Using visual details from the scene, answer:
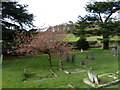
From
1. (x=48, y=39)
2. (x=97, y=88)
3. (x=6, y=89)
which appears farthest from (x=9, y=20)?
(x=97, y=88)

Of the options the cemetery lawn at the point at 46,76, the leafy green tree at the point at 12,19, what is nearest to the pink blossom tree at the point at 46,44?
the cemetery lawn at the point at 46,76

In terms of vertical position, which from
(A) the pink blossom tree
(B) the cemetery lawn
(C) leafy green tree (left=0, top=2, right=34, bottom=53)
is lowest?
(B) the cemetery lawn

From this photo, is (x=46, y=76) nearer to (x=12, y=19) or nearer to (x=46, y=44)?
(x=46, y=44)

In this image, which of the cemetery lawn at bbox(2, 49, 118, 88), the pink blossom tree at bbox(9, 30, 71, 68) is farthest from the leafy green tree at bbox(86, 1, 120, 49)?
the pink blossom tree at bbox(9, 30, 71, 68)

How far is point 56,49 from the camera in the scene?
818cm

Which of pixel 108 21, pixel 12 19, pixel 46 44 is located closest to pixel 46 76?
pixel 46 44

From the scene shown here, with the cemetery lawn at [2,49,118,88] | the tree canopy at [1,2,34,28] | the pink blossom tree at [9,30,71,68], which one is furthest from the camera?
the tree canopy at [1,2,34,28]

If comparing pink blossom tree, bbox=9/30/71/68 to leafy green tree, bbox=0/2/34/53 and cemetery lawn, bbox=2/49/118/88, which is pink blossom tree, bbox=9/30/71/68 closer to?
cemetery lawn, bbox=2/49/118/88

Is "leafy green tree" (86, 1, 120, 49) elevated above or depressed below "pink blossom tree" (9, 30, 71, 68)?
above

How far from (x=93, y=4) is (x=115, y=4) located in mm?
3698

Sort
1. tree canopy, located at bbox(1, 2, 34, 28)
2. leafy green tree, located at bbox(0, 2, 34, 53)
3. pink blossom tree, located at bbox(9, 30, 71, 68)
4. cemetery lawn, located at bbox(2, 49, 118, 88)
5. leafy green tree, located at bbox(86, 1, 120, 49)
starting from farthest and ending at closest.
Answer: leafy green tree, located at bbox(86, 1, 120, 49)
tree canopy, located at bbox(1, 2, 34, 28)
leafy green tree, located at bbox(0, 2, 34, 53)
pink blossom tree, located at bbox(9, 30, 71, 68)
cemetery lawn, located at bbox(2, 49, 118, 88)

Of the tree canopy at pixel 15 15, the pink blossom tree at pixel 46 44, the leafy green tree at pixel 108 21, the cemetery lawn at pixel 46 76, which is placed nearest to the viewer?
the cemetery lawn at pixel 46 76

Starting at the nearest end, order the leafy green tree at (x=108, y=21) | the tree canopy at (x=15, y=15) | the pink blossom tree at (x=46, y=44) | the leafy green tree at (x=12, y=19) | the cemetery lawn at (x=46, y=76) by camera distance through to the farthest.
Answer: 1. the cemetery lawn at (x=46, y=76)
2. the pink blossom tree at (x=46, y=44)
3. the leafy green tree at (x=12, y=19)
4. the tree canopy at (x=15, y=15)
5. the leafy green tree at (x=108, y=21)

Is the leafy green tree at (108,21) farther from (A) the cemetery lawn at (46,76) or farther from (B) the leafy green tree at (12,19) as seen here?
(B) the leafy green tree at (12,19)
